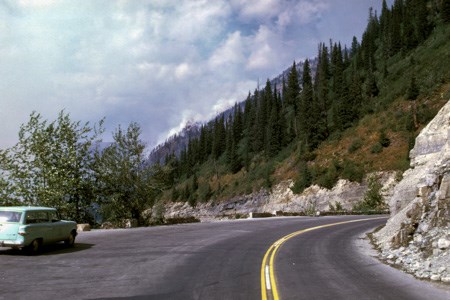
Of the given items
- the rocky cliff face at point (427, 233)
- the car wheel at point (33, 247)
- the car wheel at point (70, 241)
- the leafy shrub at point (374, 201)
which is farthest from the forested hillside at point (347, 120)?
the rocky cliff face at point (427, 233)

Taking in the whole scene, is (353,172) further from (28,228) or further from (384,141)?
(28,228)

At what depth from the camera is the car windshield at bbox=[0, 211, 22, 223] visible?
13.5 m

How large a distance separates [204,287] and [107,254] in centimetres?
592

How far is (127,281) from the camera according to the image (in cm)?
992

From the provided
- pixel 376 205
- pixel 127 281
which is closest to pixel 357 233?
pixel 127 281

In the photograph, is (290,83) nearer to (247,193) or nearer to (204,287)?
(247,193)

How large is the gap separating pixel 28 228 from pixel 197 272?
6459 millimetres

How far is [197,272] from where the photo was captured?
11.1 m

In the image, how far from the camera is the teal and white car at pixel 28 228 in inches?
519

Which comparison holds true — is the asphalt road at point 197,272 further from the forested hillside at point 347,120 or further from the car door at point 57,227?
the forested hillside at point 347,120

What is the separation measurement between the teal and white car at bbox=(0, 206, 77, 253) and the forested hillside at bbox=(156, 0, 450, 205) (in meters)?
16.2

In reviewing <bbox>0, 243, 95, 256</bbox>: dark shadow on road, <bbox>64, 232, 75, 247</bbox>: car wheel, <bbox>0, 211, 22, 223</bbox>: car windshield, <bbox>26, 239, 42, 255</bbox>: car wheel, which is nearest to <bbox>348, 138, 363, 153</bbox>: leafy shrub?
<bbox>0, 243, 95, 256</bbox>: dark shadow on road

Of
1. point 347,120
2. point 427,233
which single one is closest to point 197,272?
point 427,233

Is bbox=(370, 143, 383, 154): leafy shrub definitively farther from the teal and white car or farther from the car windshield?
the car windshield
